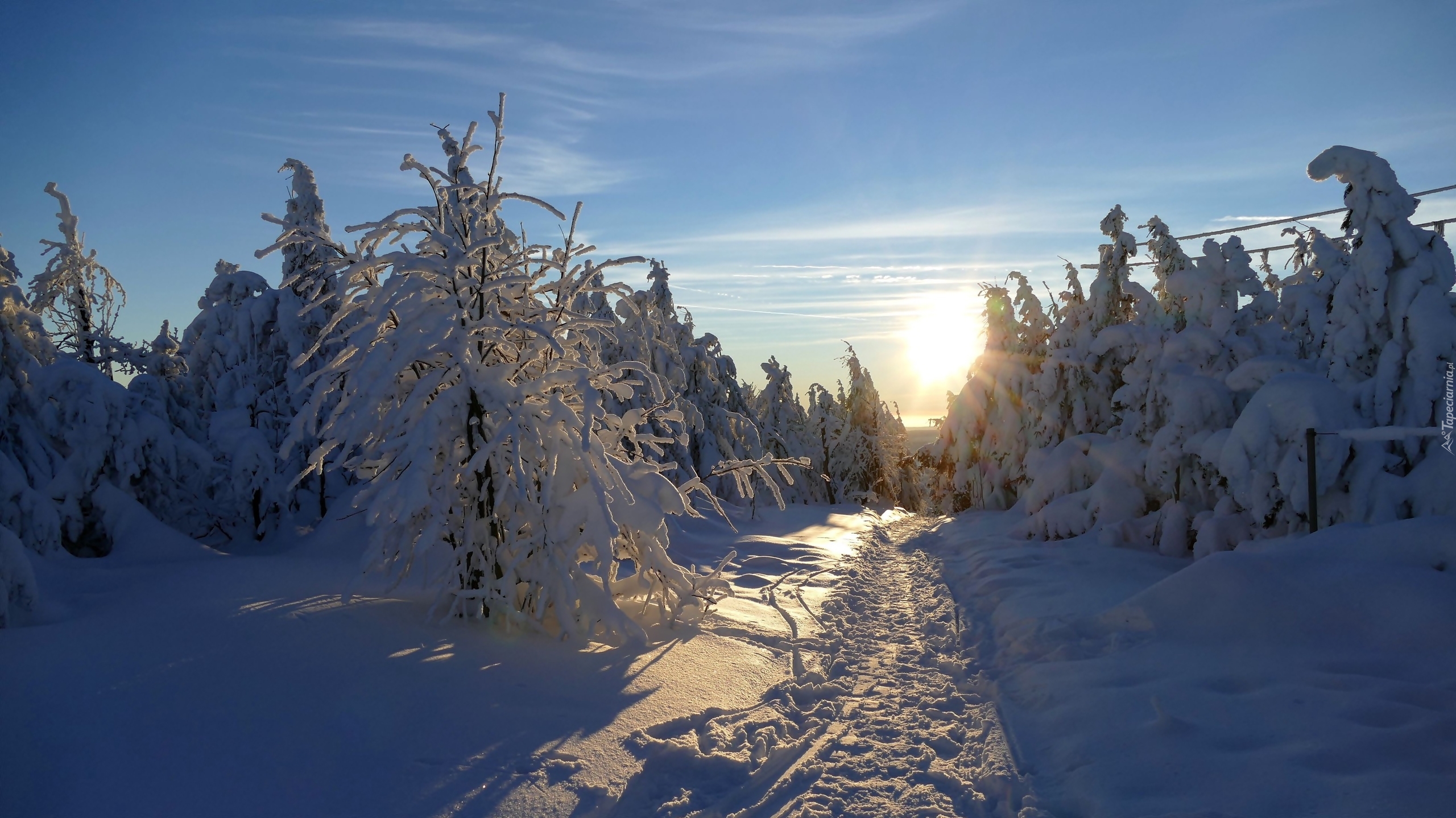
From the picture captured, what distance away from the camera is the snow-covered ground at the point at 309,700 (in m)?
3.58

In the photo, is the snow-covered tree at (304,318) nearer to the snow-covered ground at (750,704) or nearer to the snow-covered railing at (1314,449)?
the snow-covered ground at (750,704)


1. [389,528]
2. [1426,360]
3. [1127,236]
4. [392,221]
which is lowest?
[389,528]

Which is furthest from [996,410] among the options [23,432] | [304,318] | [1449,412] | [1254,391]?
[23,432]

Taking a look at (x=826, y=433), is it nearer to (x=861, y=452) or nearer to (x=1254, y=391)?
(x=861, y=452)

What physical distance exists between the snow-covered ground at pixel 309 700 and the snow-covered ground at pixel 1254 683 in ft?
7.94

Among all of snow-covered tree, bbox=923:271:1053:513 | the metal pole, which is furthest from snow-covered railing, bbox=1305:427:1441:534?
snow-covered tree, bbox=923:271:1053:513

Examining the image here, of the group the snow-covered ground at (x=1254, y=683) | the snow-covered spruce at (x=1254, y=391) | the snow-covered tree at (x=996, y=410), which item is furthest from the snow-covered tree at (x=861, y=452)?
the snow-covered ground at (x=1254, y=683)

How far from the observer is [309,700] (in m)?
4.46

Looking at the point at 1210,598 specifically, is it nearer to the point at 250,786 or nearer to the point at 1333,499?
the point at 1333,499

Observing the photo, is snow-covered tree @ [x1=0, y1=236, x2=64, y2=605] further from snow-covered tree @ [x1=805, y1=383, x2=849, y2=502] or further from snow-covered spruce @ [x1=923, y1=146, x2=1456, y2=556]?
snow-covered tree @ [x1=805, y1=383, x2=849, y2=502]

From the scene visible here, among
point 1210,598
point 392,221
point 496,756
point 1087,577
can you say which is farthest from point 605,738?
point 1087,577

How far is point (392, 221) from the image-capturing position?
6.77m

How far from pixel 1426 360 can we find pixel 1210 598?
19.2ft

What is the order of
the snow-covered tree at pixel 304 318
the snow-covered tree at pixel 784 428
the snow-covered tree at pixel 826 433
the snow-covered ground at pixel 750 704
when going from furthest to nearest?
the snow-covered tree at pixel 826 433
the snow-covered tree at pixel 784 428
the snow-covered tree at pixel 304 318
the snow-covered ground at pixel 750 704
